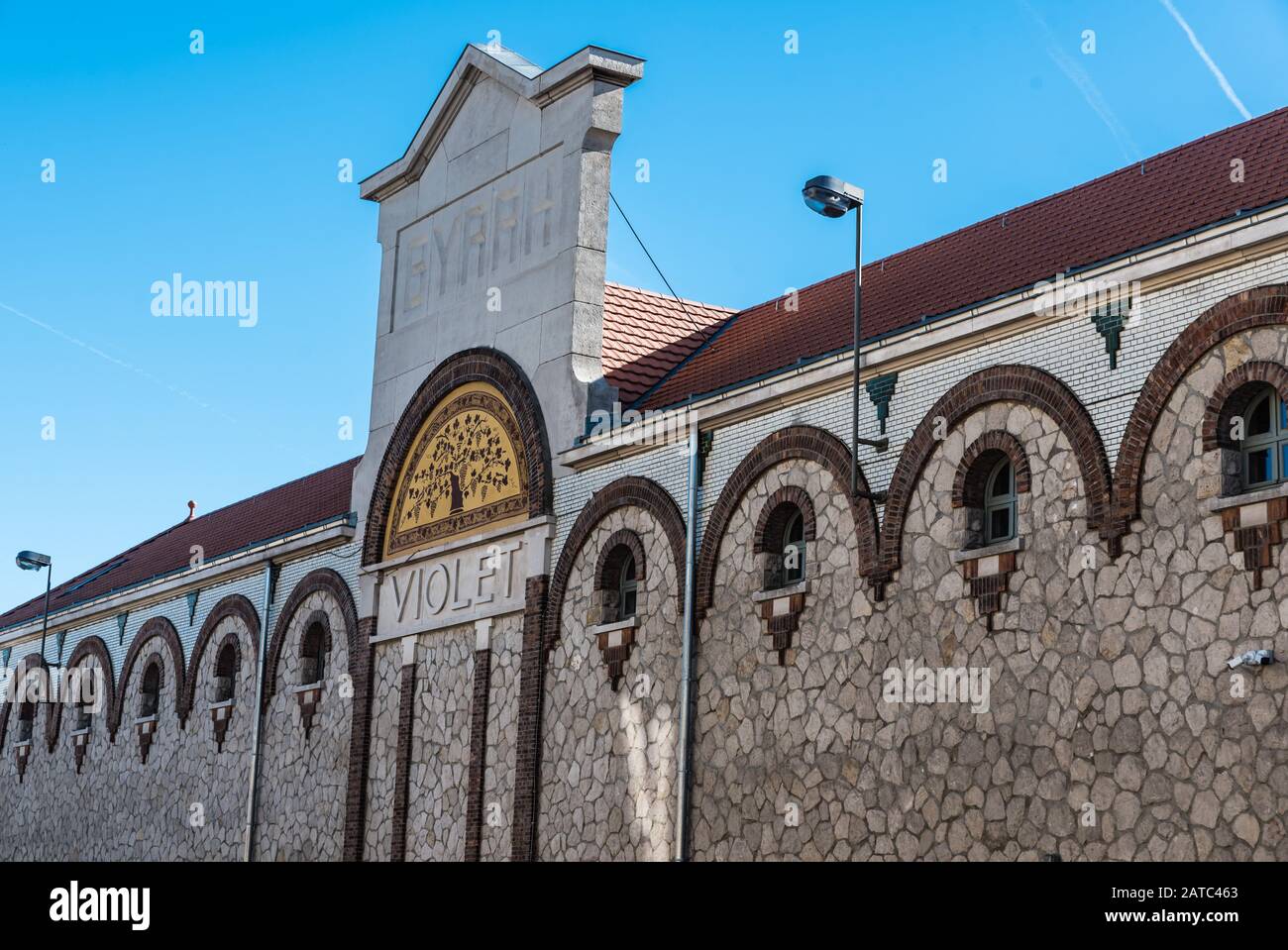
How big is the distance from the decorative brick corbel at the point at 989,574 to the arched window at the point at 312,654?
13.7 m

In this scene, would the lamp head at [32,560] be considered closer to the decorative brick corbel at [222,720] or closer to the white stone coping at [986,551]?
the decorative brick corbel at [222,720]

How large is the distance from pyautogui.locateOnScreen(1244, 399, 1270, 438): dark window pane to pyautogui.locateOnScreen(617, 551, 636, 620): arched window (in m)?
8.71

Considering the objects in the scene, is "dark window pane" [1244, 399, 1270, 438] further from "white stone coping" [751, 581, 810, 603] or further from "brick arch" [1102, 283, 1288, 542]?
"white stone coping" [751, 581, 810, 603]

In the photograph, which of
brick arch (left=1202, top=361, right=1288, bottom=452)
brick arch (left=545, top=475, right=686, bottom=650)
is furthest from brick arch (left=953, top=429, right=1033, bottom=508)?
brick arch (left=545, top=475, right=686, bottom=650)

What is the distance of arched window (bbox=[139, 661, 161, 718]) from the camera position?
→ 32.3 m

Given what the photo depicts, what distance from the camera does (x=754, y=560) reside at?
62.8ft

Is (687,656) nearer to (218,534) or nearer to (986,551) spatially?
(986,551)

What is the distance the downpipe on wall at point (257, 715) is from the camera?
91.6ft

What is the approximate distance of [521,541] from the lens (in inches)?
909

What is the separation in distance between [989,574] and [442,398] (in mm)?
11326

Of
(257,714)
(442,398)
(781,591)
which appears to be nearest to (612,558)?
(781,591)

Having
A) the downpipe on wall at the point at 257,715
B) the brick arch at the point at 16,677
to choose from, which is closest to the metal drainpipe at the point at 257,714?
the downpipe on wall at the point at 257,715

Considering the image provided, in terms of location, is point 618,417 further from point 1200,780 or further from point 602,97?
point 1200,780
